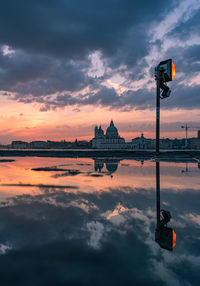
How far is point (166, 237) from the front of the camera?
555cm

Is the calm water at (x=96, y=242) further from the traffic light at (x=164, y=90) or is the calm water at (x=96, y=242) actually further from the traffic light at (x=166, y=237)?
the traffic light at (x=164, y=90)

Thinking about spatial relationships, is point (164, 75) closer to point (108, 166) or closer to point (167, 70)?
point (167, 70)

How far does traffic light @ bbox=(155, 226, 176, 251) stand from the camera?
5.10 metres

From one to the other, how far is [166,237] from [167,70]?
3105cm

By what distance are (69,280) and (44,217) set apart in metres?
3.91

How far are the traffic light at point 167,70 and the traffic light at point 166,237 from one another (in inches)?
1189

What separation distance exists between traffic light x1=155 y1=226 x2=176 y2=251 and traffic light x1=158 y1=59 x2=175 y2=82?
3019 cm

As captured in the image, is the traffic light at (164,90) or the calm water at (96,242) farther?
the traffic light at (164,90)

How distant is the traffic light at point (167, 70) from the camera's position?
103 ft

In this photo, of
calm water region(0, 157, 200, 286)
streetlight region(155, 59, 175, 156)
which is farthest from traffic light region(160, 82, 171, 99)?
calm water region(0, 157, 200, 286)

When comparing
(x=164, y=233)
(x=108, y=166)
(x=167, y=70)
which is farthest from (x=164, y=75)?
(x=164, y=233)

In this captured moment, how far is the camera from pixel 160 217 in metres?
7.11

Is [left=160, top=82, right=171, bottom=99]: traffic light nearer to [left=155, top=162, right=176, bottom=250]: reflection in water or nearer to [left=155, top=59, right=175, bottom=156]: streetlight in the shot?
[left=155, top=59, right=175, bottom=156]: streetlight

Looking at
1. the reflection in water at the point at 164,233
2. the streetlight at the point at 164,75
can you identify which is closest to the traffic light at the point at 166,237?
the reflection in water at the point at 164,233
